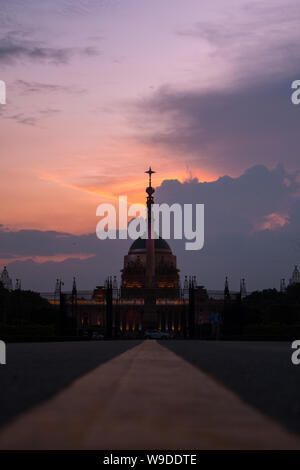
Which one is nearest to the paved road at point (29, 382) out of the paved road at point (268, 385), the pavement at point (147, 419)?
the pavement at point (147, 419)

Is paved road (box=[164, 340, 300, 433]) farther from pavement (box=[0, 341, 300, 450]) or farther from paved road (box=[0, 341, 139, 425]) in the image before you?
paved road (box=[0, 341, 139, 425])

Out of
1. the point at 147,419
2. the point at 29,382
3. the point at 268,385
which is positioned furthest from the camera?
the point at 29,382

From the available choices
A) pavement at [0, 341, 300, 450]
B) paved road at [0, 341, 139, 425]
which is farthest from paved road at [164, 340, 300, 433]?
paved road at [0, 341, 139, 425]

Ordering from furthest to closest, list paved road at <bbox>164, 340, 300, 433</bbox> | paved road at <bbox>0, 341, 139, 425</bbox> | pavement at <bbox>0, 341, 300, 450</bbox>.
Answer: paved road at <bbox>0, 341, 139, 425</bbox>
paved road at <bbox>164, 340, 300, 433</bbox>
pavement at <bbox>0, 341, 300, 450</bbox>

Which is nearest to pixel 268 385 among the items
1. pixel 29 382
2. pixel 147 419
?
pixel 29 382

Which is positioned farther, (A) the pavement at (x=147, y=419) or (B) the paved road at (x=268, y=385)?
(B) the paved road at (x=268, y=385)

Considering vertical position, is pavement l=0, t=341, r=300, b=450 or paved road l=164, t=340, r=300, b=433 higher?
pavement l=0, t=341, r=300, b=450

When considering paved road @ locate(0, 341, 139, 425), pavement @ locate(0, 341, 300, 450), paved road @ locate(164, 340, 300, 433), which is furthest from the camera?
paved road @ locate(0, 341, 139, 425)

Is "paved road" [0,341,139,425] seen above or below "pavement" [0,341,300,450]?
below

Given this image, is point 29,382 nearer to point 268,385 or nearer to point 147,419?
point 268,385

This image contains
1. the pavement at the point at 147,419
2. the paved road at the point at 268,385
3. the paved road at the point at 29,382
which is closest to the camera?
the pavement at the point at 147,419

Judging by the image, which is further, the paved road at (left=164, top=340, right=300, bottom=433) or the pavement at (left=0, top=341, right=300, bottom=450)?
the paved road at (left=164, top=340, right=300, bottom=433)

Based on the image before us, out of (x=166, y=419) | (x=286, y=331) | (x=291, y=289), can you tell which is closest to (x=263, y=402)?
(x=166, y=419)

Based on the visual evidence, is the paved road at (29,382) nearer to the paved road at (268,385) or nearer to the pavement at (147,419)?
the pavement at (147,419)
